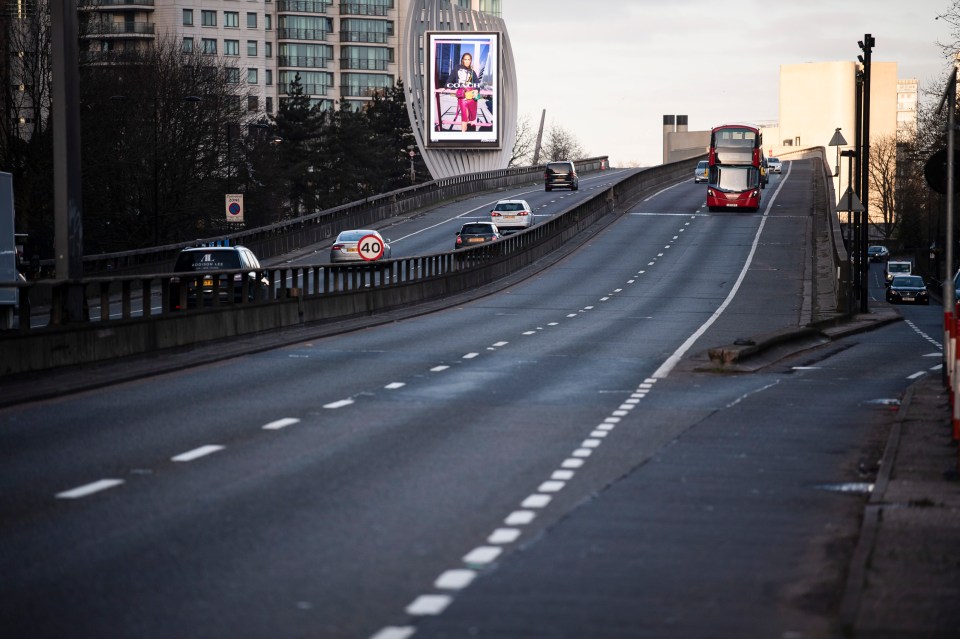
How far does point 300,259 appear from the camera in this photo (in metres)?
66.4

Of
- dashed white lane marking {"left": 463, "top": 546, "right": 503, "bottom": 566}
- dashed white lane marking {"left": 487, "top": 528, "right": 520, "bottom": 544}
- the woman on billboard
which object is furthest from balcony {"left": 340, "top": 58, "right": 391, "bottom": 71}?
dashed white lane marking {"left": 463, "top": 546, "right": 503, "bottom": 566}

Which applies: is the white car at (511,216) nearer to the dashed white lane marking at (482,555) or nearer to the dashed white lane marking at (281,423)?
the dashed white lane marking at (281,423)

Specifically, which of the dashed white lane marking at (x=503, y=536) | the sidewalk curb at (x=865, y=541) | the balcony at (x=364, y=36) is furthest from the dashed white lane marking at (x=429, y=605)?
the balcony at (x=364, y=36)

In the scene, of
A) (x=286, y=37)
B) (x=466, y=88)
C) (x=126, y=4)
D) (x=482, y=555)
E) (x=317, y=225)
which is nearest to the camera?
(x=482, y=555)

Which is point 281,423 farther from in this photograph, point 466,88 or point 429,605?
point 466,88

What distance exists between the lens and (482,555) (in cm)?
951

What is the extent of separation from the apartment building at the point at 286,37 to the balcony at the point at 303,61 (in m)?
0.11

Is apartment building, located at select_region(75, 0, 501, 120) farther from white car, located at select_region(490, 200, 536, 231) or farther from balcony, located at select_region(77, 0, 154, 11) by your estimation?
white car, located at select_region(490, 200, 536, 231)

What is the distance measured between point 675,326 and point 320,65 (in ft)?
459

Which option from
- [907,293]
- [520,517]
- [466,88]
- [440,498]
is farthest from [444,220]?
[520,517]

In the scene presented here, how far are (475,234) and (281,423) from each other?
49724mm

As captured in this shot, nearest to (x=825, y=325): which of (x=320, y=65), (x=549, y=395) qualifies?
(x=549, y=395)

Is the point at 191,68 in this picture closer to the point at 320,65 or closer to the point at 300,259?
the point at 300,259

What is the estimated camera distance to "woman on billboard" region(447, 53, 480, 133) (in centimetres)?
13175
